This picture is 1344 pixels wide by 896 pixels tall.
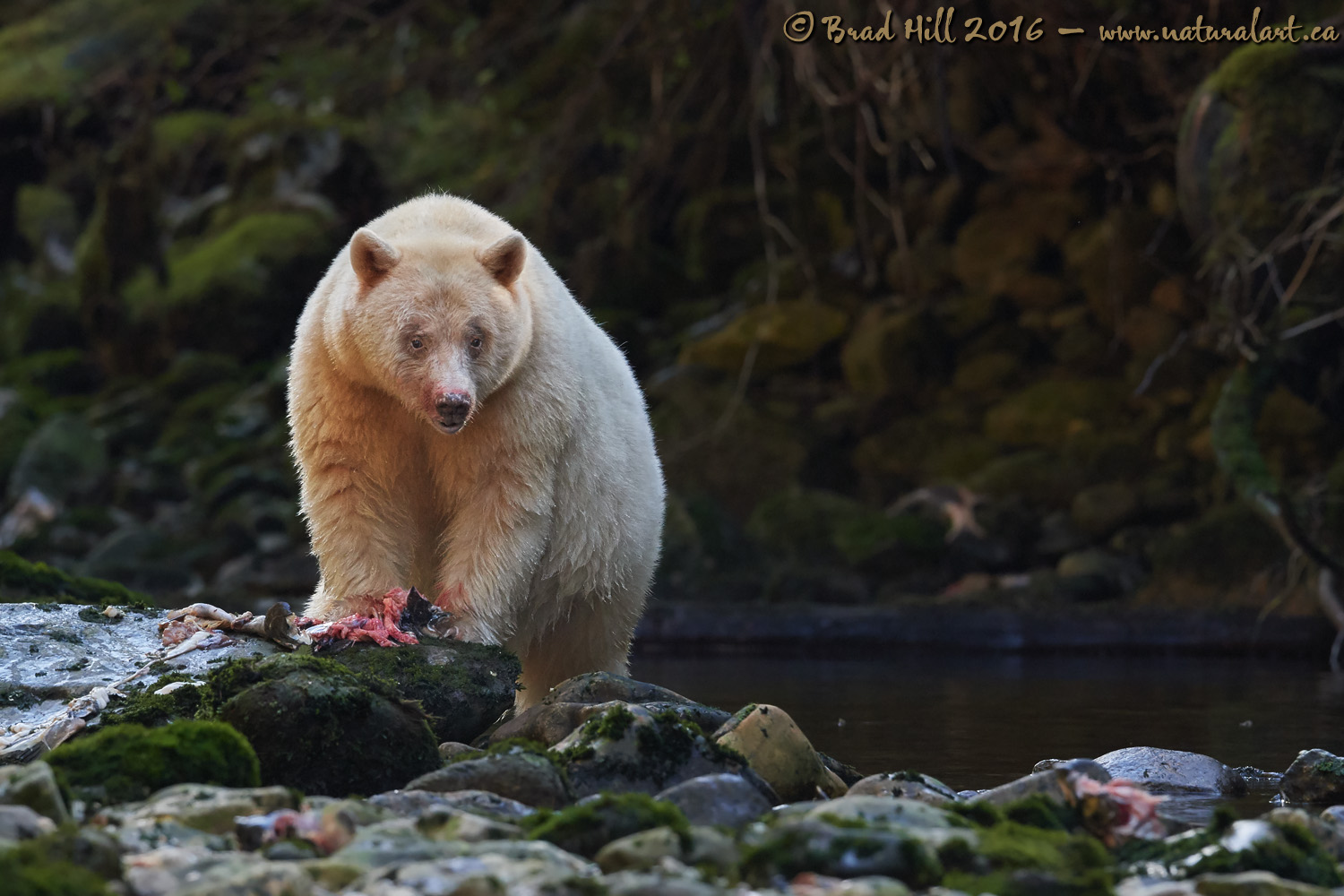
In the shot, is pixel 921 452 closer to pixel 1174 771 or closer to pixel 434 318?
pixel 1174 771

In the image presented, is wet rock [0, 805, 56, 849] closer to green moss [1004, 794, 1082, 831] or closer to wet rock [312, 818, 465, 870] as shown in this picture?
wet rock [312, 818, 465, 870]

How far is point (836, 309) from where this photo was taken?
50.3 feet

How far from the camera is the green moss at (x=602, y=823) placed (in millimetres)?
4062

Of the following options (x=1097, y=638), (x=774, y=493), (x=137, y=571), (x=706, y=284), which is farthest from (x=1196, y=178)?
(x=137, y=571)

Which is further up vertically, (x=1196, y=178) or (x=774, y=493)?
(x=1196, y=178)

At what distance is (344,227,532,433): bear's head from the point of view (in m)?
5.75

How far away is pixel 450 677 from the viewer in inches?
219

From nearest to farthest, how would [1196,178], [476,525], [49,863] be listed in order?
[49,863] → [476,525] → [1196,178]

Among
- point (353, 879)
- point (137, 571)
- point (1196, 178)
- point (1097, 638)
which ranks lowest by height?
point (137, 571)

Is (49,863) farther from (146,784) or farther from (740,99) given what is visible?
(740,99)

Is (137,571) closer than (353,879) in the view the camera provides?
No

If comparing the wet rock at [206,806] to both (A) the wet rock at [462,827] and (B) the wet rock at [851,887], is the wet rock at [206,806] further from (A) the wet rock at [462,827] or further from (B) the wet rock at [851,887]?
(B) the wet rock at [851,887]

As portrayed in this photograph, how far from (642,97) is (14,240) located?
12786 millimetres

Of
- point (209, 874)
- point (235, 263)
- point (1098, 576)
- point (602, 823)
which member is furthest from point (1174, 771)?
point (235, 263)
